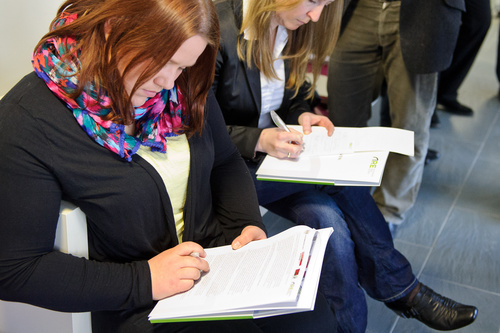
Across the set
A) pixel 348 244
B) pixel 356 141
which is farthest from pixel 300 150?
pixel 348 244

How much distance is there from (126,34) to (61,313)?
597 millimetres

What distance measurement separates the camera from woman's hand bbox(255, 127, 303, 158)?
1.58 m

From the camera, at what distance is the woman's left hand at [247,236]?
1.26 metres

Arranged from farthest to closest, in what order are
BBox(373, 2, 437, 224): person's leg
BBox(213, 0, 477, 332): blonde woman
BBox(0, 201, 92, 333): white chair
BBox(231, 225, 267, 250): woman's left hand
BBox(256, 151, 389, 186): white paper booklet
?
BBox(373, 2, 437, 224): person's leg < BBox(213, 0, 477, 332): blonde woman < BBox(256, 151, 389, 186): white paper booklet < BBox(231, 225, 267, 250): woman's left hand < BBox(0, 201, 92, 333): white chair

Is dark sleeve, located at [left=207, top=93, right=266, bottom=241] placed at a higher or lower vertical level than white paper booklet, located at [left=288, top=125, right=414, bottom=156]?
higher

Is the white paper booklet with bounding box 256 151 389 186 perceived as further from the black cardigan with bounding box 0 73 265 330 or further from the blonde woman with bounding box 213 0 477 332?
the black cardigan with bounding box 0 73 265 330

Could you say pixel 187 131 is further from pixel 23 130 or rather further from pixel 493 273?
pixel 493 273

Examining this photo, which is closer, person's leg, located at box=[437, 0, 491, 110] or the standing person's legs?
the standing person's legs

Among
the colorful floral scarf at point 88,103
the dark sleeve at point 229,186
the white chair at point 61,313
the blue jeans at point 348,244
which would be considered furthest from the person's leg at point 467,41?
the white chair at point 61,313

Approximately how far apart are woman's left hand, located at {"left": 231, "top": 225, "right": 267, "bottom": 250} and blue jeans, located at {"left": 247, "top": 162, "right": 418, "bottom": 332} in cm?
32

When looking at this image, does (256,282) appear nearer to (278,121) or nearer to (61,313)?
(61,313)

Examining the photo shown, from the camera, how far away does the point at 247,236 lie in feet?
4.20

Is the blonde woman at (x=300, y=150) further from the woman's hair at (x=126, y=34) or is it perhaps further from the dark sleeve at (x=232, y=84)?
the woman's hair at (x=126, y=34)

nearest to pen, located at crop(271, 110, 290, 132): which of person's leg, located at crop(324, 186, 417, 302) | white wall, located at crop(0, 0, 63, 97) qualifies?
person's leg, located at crop(324, 186, 417, 302)
